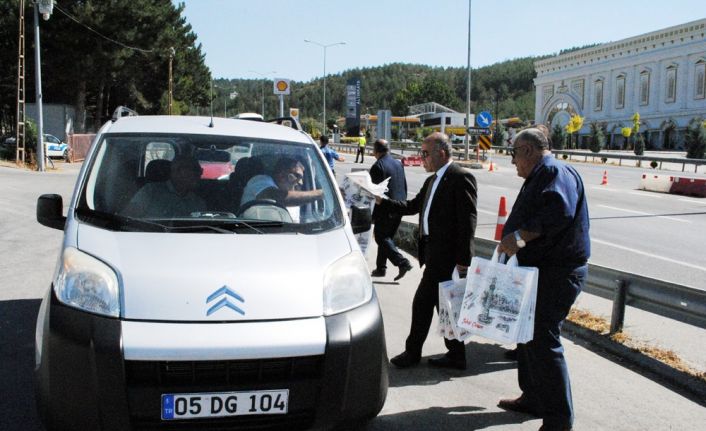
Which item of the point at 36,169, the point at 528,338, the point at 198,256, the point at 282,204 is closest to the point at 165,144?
the point at 282,204

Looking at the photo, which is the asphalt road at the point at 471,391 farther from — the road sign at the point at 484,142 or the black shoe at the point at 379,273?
the road sign at the point at 484,142

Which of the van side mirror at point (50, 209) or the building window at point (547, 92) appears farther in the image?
the building window at point (547, 92)

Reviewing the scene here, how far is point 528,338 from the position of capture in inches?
149

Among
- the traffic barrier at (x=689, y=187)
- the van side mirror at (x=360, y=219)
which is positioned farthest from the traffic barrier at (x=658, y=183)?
the van side mirror at (x=360, y=219)

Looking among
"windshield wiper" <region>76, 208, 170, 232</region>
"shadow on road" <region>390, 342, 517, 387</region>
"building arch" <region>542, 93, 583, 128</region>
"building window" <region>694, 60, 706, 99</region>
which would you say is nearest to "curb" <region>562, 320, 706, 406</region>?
"shadow on road" <region>390, 342, 517, 387</region>

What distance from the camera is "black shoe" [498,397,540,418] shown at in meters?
4.27

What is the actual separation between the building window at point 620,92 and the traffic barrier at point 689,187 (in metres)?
70.4

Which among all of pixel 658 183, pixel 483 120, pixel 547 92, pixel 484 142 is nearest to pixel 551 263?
pixel 658 183

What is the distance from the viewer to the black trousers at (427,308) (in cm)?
500

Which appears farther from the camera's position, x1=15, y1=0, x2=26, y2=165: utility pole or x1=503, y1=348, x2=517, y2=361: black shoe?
A: x1=15, y1=0, x2=26, y2=165: utility pole

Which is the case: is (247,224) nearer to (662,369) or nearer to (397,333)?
(397,333)

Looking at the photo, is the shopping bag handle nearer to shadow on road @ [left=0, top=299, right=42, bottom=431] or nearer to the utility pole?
shadow on road @ [left=0, top=299, right=42, bottom=431]

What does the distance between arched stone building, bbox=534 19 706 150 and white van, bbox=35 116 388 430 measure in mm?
74316

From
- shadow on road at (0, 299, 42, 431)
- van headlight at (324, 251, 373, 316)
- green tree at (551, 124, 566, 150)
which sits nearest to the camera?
van headlight at (324, 251, 373, 316)
